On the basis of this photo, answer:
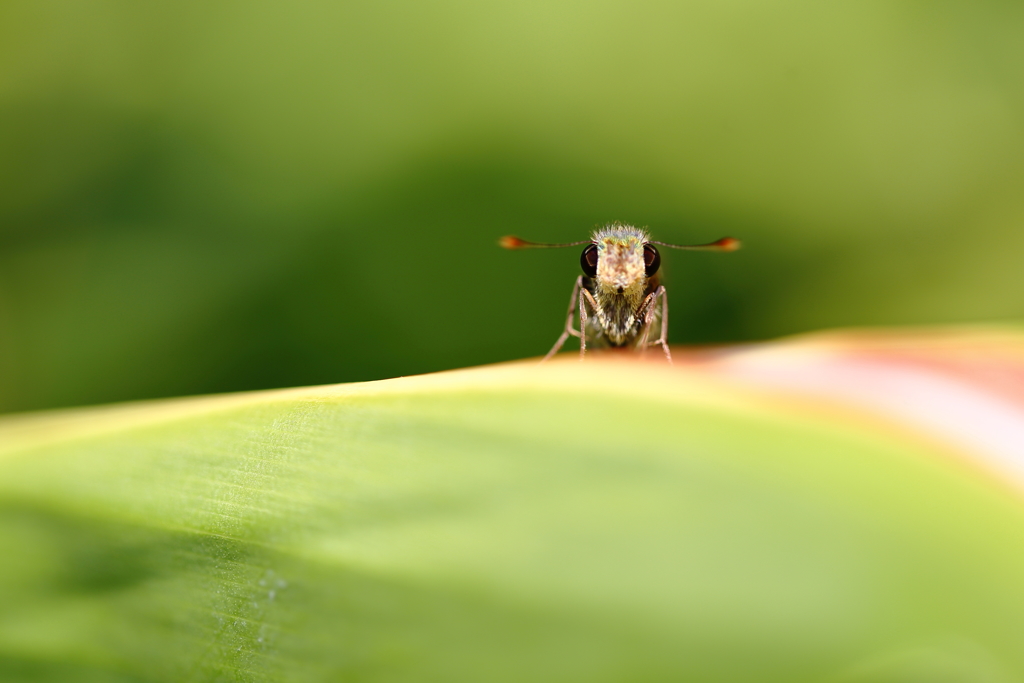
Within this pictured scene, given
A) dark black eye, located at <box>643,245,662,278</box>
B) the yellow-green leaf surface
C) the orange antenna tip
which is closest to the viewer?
the yellow-green leaf surface

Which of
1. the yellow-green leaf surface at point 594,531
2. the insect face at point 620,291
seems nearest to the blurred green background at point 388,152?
the insect face at point 620,291

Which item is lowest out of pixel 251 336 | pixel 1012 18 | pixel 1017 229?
pixel 251 336

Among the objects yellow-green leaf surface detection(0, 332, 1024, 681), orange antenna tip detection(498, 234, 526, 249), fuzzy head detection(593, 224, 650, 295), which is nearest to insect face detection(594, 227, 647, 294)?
fuzzy head detection(593, 224, 650, 295)

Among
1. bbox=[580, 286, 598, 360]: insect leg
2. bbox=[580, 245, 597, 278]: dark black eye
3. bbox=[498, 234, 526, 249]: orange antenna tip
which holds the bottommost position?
bbox=[580, 286, 598, 360]: insect leg

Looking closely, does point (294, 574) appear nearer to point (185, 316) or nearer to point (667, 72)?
point (185, 316)

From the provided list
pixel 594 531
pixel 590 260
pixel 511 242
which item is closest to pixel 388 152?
pixel 511 242

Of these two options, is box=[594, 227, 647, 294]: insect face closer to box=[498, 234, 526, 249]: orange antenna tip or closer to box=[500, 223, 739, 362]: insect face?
box=[500, 223, 739, 362]: insect face

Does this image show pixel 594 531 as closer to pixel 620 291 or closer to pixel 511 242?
pixel 511 242

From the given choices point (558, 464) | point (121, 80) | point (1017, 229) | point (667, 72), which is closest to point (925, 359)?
point (558, 464)

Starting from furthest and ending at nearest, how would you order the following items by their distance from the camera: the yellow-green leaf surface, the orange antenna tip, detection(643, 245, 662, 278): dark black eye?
detection(643, 245, 662, 278): dark black eye < the orange antenna tip < the yellow-green leaf surface
